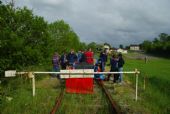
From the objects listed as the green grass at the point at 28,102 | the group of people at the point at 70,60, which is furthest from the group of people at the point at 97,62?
the green grass at the point at 28,102

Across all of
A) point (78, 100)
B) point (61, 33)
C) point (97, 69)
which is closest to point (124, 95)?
point (78, 100)

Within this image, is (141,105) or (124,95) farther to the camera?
(124,95)

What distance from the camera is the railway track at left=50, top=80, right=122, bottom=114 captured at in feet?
36.2

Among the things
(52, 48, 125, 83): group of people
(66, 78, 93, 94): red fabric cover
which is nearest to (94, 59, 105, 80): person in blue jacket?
(52, 48, 125, 83): group of people

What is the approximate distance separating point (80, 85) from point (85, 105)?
362cm

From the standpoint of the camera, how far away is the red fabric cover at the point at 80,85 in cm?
1582

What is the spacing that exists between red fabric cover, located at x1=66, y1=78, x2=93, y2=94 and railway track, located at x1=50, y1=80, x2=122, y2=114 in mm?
512

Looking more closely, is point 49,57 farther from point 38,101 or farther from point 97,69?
point 38,101

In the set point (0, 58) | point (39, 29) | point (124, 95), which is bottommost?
point (124, 95)

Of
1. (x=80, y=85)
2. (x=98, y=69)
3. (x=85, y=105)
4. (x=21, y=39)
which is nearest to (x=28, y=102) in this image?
(x=85, y=105)

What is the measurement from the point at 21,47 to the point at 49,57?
6100mm

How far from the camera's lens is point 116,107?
11.6 meters

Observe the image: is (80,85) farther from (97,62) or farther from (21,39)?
(21,39)

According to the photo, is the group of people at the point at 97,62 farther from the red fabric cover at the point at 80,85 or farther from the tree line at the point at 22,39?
the red fabric cover at the point at 80,85
